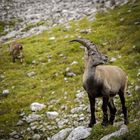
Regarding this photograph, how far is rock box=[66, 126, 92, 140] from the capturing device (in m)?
15.0

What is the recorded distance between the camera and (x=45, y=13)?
1596 inches

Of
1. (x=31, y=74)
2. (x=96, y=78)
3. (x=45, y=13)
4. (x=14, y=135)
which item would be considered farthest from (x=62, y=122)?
(x=45, y=13)

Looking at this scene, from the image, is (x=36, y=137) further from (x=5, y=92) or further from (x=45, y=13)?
(x=45, y=13)

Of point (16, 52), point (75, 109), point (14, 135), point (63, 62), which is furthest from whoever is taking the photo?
point (16, 52)

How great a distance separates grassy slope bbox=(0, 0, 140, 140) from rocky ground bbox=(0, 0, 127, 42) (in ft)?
6.89

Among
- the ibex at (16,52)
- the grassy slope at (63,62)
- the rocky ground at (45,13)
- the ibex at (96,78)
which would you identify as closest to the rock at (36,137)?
the grassy slope at (63,62)

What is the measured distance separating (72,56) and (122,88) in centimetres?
1132

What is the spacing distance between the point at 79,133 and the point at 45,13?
26499 mm

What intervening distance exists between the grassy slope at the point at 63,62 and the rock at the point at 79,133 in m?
0.35

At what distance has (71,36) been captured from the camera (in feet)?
101

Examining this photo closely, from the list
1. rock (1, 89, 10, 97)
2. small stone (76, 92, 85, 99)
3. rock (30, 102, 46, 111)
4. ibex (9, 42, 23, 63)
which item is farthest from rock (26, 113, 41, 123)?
ibex (9, 42, 23, 63)

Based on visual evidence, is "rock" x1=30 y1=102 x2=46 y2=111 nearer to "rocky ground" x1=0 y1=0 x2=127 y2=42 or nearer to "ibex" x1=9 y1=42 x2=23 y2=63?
"ibex" x1=9 y1=42 x2=23 y2=63

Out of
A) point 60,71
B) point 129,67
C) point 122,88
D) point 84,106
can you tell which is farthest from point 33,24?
point 122,88

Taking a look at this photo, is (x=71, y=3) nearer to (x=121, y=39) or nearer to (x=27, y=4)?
(x=27, y=4)
